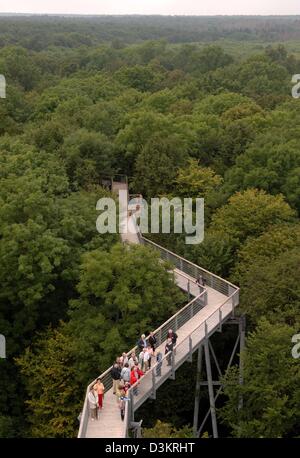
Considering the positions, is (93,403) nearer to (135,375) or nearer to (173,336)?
(135,375)

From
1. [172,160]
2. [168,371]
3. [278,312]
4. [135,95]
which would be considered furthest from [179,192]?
[135,95]

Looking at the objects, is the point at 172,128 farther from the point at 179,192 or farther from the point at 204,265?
the point at 204,265

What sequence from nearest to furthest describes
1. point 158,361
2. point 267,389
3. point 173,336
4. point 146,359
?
point 146,359
point 267,389
point 158,361
point 173,336

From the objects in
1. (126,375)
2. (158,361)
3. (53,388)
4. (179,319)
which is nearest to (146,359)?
(158,361)

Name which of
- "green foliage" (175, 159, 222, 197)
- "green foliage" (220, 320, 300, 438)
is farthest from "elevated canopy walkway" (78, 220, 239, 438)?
"green foliage" (175, 159, 222, 197)

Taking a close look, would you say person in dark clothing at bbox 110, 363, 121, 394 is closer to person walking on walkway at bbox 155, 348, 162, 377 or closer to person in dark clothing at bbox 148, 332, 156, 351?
person walking on walkway at bbox 155, 348, 162, 377

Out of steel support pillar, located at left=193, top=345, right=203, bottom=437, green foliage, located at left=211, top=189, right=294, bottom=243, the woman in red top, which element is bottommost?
steel support pillar, located at left=193, top=345, right=203, bottom=437

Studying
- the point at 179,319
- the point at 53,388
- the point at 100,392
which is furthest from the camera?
the point at 179,319

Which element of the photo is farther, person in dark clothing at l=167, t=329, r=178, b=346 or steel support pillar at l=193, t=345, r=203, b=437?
steel support pillar at l=193, t=345, r=203, b=437

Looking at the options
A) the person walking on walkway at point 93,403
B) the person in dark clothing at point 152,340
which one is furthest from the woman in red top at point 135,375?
the person in dark clothing at point 152,340
